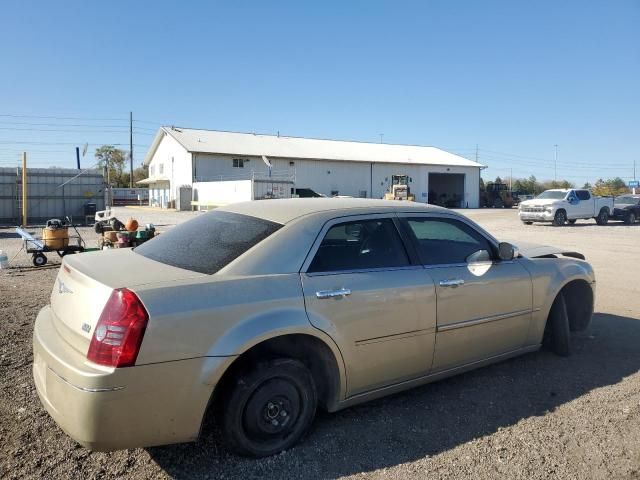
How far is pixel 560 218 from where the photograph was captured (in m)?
24.8

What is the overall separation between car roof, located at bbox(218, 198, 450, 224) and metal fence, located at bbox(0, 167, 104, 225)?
21036 millimetres

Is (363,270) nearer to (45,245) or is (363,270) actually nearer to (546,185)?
(45,245)

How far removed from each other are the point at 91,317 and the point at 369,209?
6.58 feet

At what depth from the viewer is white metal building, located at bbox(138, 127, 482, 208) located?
43.9m

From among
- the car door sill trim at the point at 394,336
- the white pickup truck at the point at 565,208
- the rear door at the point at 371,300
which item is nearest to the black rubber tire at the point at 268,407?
the rear door at the point at 371,300

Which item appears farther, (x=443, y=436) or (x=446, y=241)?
(x=446, y=241)

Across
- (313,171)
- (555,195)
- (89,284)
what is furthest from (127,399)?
(313,171)

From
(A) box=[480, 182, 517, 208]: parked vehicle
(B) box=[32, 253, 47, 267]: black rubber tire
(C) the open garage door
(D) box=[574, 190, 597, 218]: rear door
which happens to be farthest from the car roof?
(A) box=[480, 182, 517, 208]: parked vehicle

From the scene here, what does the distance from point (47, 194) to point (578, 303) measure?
76.0 feet

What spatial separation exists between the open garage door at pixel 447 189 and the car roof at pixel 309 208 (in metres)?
51.8

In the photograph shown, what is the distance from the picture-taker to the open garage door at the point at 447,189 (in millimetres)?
56000

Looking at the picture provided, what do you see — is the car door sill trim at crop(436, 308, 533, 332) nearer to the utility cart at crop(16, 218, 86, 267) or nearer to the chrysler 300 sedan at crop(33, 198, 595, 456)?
the chrysler 300 sedan at crop(33, 198, 595, 456)

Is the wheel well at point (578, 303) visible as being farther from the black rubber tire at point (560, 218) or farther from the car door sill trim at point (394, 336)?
Result: the black rubber tire at point (560, 218)

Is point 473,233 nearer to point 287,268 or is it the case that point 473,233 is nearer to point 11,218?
point 287,268
